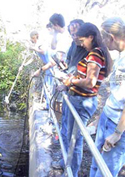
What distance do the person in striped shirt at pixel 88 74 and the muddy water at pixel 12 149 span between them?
2.42 meters

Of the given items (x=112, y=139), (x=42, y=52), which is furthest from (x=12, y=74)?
(x=112, y=139)

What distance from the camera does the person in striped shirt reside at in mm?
2086

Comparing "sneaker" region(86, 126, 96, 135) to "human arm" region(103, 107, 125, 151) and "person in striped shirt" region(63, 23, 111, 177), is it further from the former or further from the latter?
"human arm" region(103, 107, 125, 151)

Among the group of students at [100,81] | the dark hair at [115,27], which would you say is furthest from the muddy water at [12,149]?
the dark hair at [115,27]

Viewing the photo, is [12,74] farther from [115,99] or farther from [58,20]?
[115,99]

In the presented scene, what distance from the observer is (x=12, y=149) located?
5426 mm

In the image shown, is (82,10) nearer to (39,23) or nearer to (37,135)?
(39,23)

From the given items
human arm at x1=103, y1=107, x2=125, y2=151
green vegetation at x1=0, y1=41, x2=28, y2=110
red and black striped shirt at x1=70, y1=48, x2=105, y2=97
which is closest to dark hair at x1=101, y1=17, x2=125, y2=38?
red and black striped shirt at x1=70, y1=48, x2=105, y2=97

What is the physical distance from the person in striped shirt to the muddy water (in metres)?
2.42

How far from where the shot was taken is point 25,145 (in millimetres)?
5480

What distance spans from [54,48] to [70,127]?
2170 millimetres

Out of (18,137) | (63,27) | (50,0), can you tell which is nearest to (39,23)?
(50,0)

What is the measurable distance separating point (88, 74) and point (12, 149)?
3935 millimetres

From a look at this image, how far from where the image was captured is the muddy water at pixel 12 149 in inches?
182
